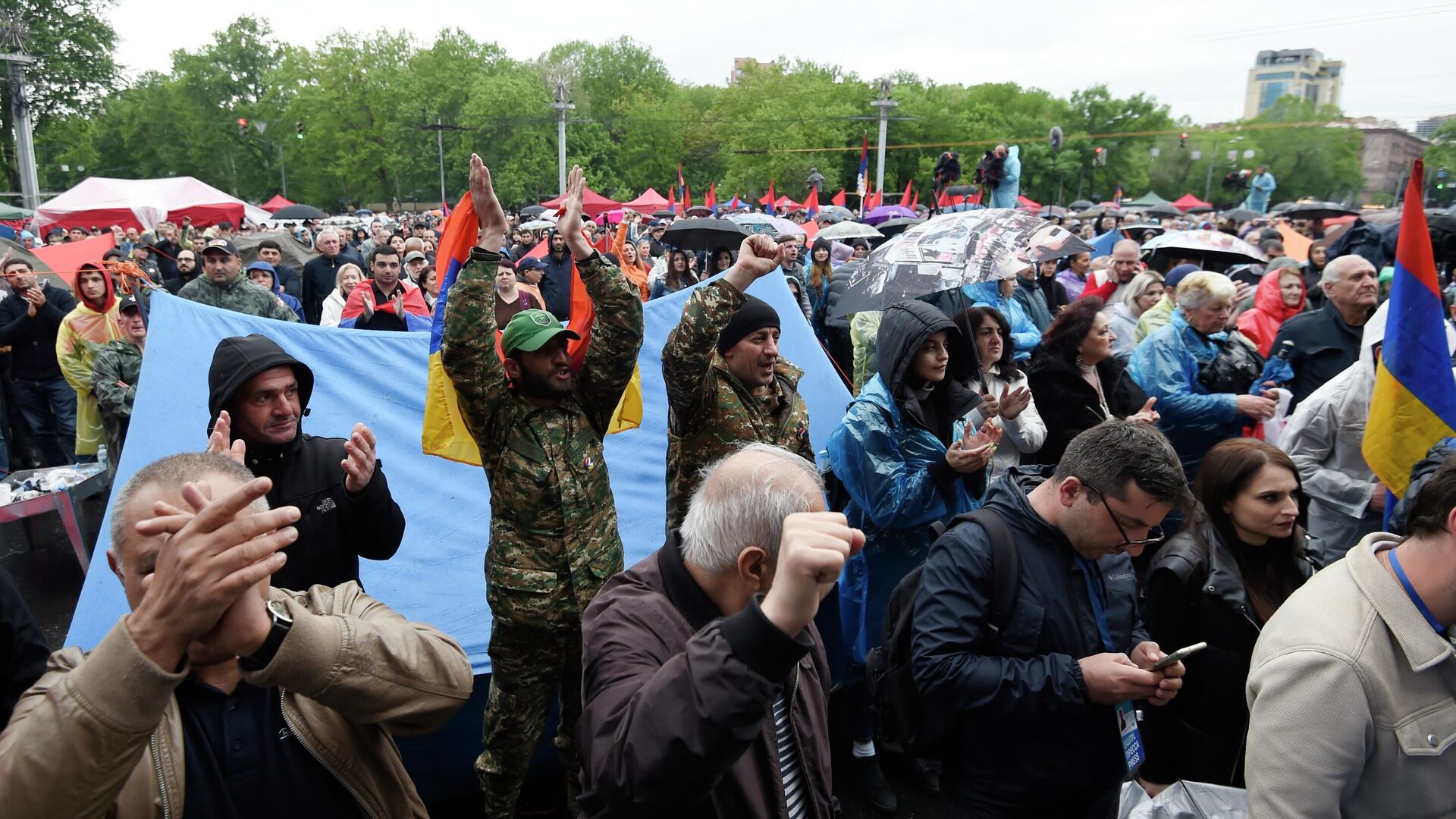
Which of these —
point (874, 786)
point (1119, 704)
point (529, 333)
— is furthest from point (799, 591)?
point (874, 786)

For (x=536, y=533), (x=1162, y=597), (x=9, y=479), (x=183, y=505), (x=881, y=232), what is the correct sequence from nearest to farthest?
(x=183, y=505) → (x=1162, y=597) → (x=536, y=533) → (x=9, y=479) → (x=881, y=232)

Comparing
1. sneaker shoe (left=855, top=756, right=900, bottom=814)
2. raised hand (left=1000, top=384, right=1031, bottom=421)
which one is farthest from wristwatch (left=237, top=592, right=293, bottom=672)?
raised hand (left=1000, top=384, right=1031, bottom=421)

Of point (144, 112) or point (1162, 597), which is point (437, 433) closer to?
point (1162, 597)

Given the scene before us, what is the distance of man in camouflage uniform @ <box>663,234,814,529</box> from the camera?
3.31 meters

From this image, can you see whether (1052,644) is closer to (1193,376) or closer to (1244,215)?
(1193,376)

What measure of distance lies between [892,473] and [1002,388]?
43.8 inches

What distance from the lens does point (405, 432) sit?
4980 millimetres

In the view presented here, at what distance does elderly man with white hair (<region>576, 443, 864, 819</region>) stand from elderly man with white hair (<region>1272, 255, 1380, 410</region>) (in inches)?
172

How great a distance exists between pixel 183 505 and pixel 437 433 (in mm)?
1898

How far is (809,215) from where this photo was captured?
19641mm

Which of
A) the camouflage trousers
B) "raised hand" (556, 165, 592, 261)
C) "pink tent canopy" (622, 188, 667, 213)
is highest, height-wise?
"pink tent canopy" (622, 188, 667, 213)

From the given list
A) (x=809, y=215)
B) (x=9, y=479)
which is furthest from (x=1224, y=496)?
(x=809, y=215)

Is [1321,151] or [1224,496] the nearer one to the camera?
[1224,496]

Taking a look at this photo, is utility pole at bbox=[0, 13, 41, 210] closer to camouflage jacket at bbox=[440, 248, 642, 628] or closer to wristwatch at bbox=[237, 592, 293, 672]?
camouflage jacket at bbox=[440, 248, 642, 628]
